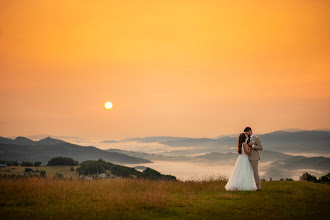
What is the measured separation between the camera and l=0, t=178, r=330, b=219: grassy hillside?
14641mm

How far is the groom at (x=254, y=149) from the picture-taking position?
22.4 metres

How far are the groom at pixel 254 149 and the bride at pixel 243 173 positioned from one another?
9.7 inches

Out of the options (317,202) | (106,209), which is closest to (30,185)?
(106,209)

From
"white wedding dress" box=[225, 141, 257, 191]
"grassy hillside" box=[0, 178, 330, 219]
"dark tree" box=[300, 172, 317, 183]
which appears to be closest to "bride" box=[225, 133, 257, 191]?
"white wedding dress" box=[225, 141, 257, 191]

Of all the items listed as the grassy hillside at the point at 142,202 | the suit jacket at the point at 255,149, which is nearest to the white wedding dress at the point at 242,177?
the suit jacket at the point at 255,149

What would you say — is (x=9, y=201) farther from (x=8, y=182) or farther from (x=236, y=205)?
(x=236, y=205)

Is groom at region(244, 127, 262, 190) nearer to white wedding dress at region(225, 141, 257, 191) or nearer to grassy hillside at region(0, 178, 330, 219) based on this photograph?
white wedding dress at region(225, 141, 257, 191)

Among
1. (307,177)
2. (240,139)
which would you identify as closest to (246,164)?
(240,139)

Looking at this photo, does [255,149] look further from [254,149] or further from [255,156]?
[255,156]

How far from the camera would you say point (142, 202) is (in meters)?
16.2

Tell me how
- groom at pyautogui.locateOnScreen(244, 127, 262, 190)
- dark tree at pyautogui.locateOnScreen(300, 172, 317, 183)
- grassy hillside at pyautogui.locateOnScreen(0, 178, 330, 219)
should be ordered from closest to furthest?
grassy hillside at pyautogui.locateOnScreen(0, 178, 330, 219) < groom at pyautogui.locateOnScreen(244, 127, 262, 190) < dark tree at pyautogui.locateOnScreen(300, 172, 317, 183)

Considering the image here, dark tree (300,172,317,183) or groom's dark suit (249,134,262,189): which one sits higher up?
groom's dark suit (249,134,262,189)

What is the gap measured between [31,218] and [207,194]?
426 inches

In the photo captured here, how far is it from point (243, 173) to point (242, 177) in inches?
10.2
